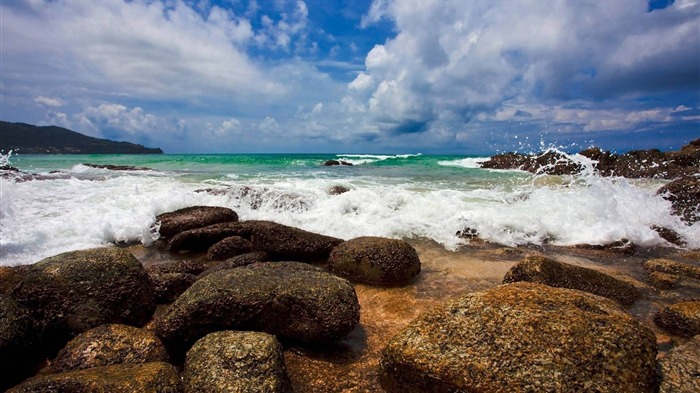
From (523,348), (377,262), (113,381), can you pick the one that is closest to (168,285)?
(113,381)

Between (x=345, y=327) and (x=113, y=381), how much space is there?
1.59 meters

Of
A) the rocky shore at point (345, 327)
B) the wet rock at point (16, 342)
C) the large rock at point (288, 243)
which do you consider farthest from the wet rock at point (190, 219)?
the wet rock at point (16, 342)

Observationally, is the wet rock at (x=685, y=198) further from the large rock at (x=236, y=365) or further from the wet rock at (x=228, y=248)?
the large rock at (x=236, y=365)

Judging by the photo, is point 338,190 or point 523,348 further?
point 338,190

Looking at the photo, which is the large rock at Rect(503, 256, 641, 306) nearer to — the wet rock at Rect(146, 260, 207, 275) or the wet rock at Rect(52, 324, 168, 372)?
the wet rock at Rect(52, 324, 168, 372)

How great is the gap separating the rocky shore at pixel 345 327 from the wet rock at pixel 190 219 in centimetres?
169

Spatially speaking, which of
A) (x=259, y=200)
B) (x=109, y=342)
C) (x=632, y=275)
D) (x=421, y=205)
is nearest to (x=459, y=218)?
(x=421, y=205)

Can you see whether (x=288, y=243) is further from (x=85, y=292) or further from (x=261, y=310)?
(x=85, y=292)

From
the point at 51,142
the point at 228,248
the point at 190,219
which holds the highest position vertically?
the point at 51,142

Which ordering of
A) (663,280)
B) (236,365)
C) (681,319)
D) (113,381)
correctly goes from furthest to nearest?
(663,280) → (681,319) → (236,365) → (113,381)

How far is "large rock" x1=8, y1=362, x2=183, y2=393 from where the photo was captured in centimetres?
199

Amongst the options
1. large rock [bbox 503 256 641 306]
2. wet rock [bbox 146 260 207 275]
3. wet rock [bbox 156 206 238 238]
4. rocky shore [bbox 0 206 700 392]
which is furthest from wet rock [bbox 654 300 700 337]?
wet rock [bbox 156 206 238 238]

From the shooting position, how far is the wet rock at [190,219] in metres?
6.30

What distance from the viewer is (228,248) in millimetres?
5449
